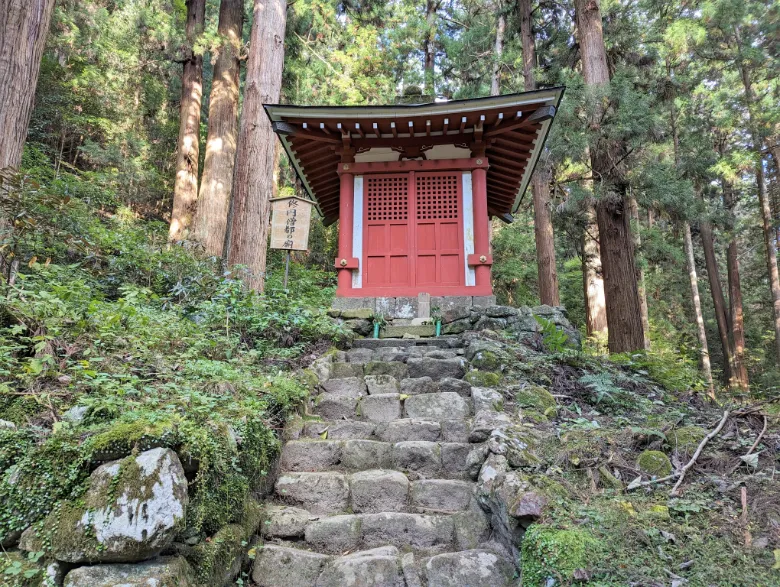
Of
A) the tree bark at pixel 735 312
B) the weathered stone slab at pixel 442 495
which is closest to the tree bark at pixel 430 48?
the tree bark at pixel 735 312

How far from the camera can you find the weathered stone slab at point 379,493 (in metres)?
3.04

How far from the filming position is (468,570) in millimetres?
2475

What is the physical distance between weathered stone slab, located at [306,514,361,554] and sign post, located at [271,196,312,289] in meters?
4.82

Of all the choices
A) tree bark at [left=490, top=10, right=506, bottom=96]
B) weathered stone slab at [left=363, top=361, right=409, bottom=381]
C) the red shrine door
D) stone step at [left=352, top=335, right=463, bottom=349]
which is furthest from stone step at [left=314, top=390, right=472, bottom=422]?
tree bark at [left=490, top=10, right=506, bottom=96]

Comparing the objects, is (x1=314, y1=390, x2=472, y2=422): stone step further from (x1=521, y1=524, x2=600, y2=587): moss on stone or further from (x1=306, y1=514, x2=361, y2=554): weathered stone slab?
(x1=521, y1=524, x2=600, y2=587): moss on stone

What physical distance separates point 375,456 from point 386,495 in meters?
0.40

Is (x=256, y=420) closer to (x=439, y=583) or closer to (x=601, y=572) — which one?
(x=439, y=583)

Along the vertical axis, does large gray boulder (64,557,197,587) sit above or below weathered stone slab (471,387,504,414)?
below

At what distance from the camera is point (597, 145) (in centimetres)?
768

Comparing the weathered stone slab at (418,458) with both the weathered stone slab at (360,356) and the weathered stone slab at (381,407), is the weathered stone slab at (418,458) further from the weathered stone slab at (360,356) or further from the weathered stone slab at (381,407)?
the weathered stone slab at (360,356)

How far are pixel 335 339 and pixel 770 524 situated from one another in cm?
449

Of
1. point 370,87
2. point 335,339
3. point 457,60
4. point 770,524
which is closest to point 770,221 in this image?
point 457,60

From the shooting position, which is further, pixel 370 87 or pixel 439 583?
pixel 370 87

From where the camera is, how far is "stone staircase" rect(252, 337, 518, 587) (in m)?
2.50
